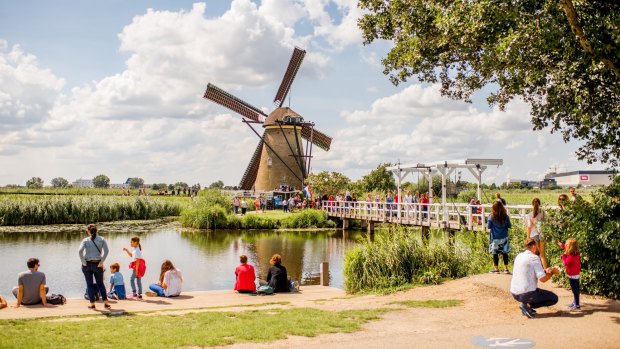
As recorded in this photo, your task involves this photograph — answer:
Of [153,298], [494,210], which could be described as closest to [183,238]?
[153,298]

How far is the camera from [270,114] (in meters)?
55.6

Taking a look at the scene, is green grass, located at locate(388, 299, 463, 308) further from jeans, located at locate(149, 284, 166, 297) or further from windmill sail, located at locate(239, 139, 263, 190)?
windmill sail, located at locate(239, 139, 263, 190)

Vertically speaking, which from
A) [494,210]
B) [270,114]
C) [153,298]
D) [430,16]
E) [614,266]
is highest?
[270,114]

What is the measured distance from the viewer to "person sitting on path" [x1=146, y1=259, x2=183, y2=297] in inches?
525

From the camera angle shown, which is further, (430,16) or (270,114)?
(270,114)

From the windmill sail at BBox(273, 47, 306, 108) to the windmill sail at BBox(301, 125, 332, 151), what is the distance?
386 cm

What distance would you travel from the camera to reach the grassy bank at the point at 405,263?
1402 centimetres

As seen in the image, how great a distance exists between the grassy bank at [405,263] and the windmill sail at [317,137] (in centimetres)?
4277

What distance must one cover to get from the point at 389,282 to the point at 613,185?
569cm

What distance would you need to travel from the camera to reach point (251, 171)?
58.1 meters

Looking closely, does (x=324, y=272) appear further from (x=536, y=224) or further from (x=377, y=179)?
(x=377, y=179)

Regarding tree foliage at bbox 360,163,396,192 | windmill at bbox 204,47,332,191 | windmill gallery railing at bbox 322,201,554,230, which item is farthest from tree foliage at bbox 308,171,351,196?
tree foliage at bbox 360,163,396,192

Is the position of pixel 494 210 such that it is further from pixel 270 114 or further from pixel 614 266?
pixel 270 114

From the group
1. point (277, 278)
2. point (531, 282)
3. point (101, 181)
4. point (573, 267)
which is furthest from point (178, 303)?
point (101, 181)
